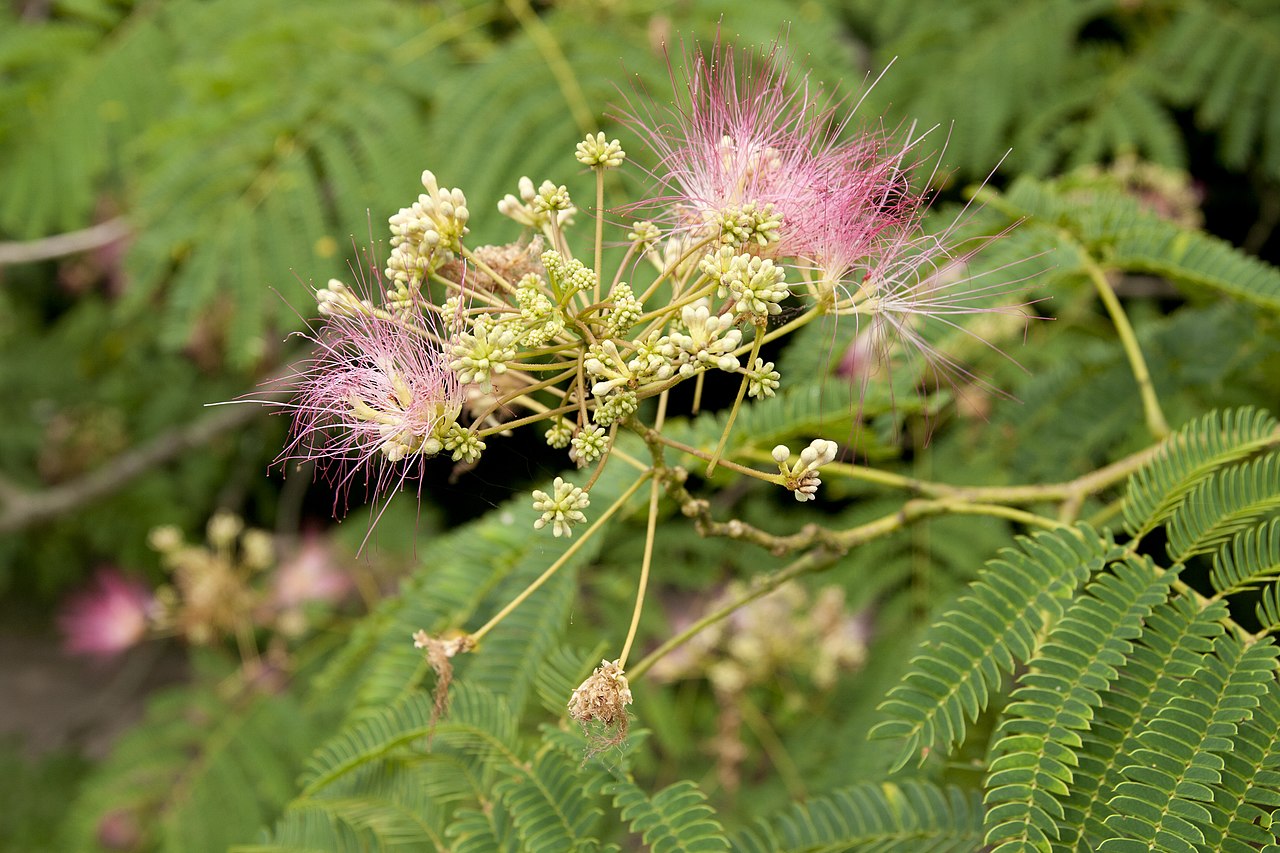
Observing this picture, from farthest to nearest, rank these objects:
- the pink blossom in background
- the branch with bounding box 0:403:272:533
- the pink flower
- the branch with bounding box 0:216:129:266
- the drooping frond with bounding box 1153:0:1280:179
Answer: the branch with bounding box 0:403:272:533
the pink flower
the pink blossom in background
the branch with bounding box 0:216:129:266
the drooping frond with bounding box 1153:0:1280:179

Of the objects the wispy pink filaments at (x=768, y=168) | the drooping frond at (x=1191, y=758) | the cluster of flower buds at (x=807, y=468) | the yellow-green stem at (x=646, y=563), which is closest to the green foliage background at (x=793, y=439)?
the drooping frond at (x=1191, y=758)

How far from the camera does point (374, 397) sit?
4.97ft

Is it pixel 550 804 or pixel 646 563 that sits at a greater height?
pixel 646 563

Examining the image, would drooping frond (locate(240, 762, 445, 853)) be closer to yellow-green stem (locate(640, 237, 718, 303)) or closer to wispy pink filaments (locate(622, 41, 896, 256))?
yellow-green stem (locate(640, 237, 718, 303))

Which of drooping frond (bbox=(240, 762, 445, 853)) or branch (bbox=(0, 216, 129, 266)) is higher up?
branch (bbox=(0, 216, 129, 266))

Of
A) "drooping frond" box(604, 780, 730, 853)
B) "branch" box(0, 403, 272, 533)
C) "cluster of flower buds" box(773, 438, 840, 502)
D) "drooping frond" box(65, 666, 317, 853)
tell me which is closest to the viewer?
"cluster of flower buds" box(773, 438, 840, 502)

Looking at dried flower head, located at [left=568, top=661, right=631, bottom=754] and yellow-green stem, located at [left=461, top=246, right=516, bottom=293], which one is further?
yellow-green stem, located at [left=461, top=246, right=516, bottom=293]

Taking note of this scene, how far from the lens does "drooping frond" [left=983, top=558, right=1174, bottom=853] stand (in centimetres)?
136

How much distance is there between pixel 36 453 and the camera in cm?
685

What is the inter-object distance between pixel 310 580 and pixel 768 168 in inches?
147

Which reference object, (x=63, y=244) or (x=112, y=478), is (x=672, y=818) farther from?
(x=112, y=478)

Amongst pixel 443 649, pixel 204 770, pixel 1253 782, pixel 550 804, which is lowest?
pixel 204 770

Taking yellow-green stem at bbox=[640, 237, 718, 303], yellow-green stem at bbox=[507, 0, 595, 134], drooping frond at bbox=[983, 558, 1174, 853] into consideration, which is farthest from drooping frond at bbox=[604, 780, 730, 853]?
yellow-green stem at bbox=[507, 0, 595, 134]

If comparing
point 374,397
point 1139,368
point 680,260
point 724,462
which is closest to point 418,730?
point 374,397
